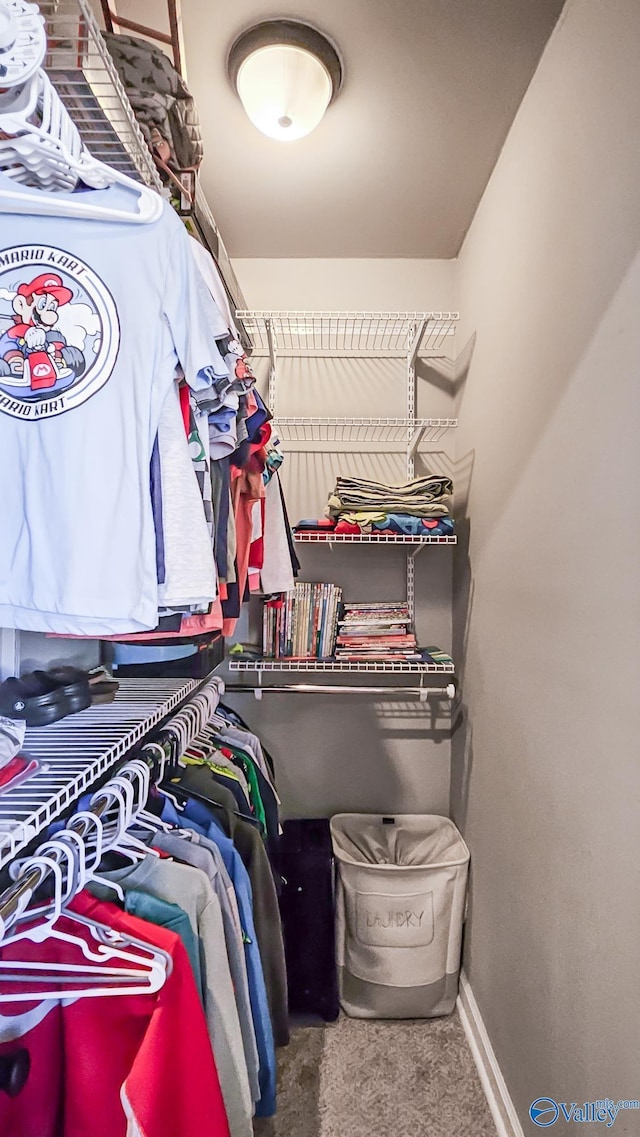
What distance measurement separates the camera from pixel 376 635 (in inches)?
87.4

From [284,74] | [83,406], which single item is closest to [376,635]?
[83,406]

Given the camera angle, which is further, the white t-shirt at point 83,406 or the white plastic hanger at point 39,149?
the white t-shirt at point 83,406

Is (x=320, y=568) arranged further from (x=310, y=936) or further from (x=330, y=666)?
(x=310, y=936)

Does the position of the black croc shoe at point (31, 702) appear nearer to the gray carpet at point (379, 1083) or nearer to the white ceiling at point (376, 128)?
the gray carpet at point (379, 1083)

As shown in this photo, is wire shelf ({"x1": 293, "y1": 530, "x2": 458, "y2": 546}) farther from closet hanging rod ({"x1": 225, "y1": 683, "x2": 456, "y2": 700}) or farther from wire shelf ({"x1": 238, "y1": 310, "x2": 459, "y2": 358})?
wire shelf ({"x1": 238, "y1": 310, "x2": 459, "y2": 358})

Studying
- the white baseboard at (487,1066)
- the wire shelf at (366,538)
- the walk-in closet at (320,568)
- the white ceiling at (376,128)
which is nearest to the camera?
the walk-in closet at (320,568)

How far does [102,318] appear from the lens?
939 millimetres

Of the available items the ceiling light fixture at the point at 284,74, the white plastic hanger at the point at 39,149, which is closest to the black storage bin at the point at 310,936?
the white plastic hanger at the point at 39,149

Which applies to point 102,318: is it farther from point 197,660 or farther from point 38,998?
point 197,660

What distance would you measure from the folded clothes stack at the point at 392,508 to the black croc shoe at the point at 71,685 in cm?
106

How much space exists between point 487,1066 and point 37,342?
207 centimetres

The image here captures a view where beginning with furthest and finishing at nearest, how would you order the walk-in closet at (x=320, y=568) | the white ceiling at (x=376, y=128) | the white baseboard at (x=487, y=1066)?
the white baseboard at (x=487, y=1066)
the white ceiling at (x=376, y=128)
the walk-in closet at (x=320, y=568)

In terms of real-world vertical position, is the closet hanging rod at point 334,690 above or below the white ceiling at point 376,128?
below

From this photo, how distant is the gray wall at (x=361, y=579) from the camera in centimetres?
240
